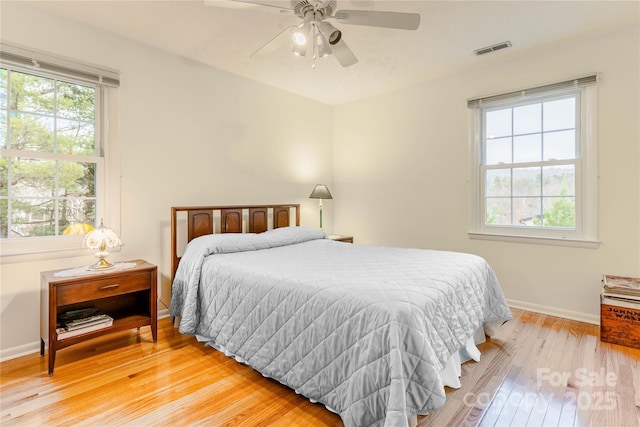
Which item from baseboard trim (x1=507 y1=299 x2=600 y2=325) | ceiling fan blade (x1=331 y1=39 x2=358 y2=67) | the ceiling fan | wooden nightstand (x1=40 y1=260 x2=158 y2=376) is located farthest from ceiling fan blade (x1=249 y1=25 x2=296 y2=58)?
baseboard trim (x1=507 y1=299 x2=600 y2=325)

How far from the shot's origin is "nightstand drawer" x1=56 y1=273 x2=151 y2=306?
81.4 inches

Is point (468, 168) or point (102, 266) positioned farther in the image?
point (468, 168)

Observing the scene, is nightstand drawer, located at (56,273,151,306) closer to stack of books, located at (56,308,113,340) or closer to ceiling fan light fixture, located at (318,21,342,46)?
stack of books, located at (56,308,113,340)

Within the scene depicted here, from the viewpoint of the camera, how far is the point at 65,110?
2543mm

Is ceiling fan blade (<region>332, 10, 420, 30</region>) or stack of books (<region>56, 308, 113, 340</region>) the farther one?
stack of books (<region>56, 308, 113, 340</region>)

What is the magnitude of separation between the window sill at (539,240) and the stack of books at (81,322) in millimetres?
3403

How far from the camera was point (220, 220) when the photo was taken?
3332 mm

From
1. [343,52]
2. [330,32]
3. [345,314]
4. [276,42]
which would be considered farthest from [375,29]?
[345,314]

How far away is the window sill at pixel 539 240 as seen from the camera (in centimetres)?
282

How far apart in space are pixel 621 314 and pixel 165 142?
3.93 m

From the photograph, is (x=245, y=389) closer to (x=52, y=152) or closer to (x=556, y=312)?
(x=52, y=152)

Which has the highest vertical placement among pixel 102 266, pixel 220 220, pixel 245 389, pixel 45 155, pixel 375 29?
pixel 375 29

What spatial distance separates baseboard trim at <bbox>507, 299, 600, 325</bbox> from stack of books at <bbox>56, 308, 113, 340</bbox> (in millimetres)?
3556

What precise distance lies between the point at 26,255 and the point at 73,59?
1.49 metres
